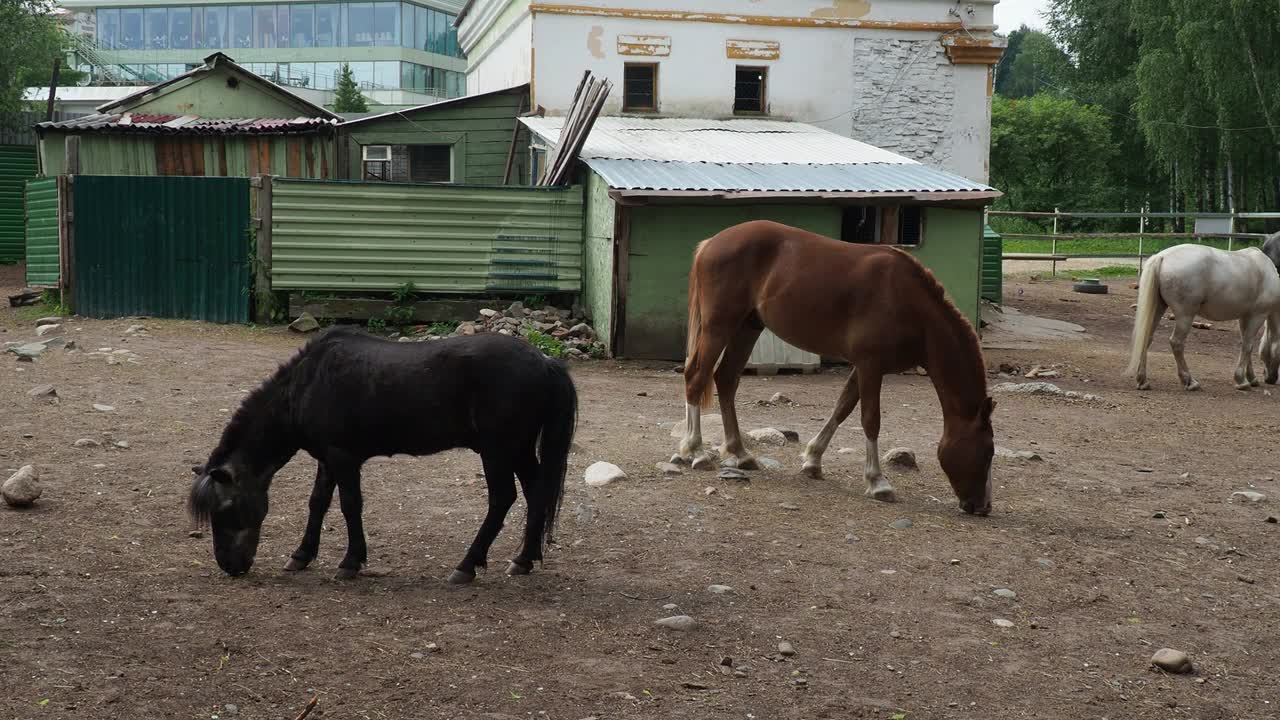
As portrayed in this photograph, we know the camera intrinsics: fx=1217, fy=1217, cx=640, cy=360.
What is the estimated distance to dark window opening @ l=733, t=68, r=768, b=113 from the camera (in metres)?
21.2

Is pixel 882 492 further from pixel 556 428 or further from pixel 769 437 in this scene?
pixel 556 428

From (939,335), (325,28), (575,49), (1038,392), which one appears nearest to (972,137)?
(575,49)

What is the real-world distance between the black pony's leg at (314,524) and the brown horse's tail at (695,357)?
3239mm

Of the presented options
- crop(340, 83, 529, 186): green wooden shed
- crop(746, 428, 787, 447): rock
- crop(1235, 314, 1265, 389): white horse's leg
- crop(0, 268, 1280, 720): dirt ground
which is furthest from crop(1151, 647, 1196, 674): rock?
crop(340, 83, 529, 186): green wooden shed

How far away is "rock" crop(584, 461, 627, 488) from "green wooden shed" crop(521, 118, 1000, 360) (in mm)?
6726

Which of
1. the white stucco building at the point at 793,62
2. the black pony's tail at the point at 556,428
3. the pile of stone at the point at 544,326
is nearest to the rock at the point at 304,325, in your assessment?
the pile of stone at the point at 544,326

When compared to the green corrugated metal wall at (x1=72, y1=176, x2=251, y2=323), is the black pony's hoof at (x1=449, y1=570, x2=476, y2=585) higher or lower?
lower

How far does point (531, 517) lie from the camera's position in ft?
19.4

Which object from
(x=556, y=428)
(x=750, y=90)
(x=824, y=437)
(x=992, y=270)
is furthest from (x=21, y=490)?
(x=992, y=270)

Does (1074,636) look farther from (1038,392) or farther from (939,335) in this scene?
(1038,392)

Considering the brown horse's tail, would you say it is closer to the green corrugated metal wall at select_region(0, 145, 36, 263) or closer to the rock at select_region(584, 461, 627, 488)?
the rock at select_region(584, 461, 627, 488)

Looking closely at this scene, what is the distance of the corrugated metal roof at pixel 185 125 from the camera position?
62.3 feet

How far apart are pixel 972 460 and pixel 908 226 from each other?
927 centimetres

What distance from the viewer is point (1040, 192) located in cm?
4722
